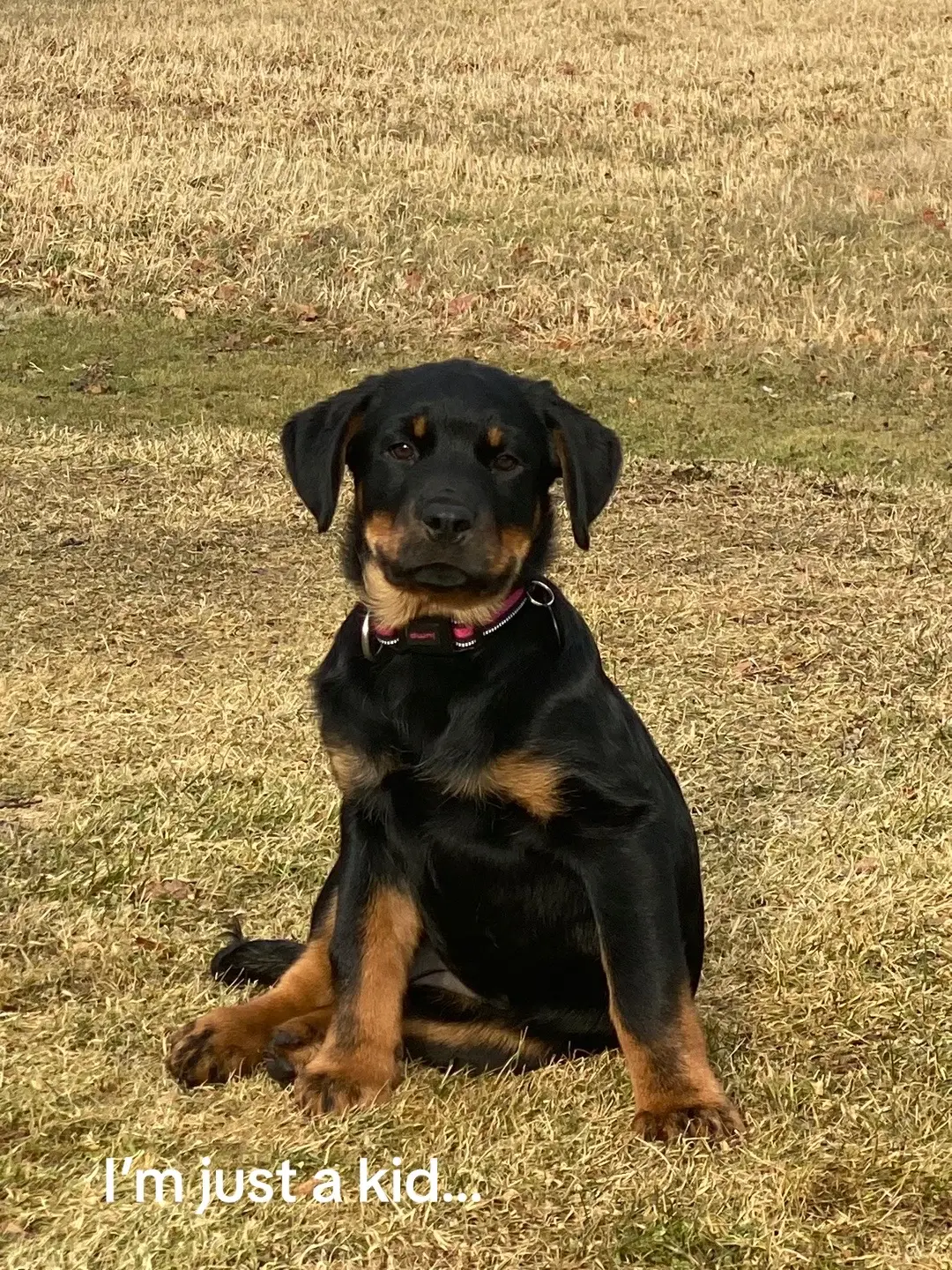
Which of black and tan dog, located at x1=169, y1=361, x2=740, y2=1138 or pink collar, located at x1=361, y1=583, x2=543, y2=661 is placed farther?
pink collar, located at x1=361, y1=583, x2=543, y2=661

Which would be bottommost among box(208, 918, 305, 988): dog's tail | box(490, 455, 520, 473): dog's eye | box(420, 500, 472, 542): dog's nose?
box(208, 918, 305, 988): dog's tail

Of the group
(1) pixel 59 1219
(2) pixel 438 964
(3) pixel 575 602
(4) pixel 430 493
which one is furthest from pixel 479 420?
(3) pixel 575 602

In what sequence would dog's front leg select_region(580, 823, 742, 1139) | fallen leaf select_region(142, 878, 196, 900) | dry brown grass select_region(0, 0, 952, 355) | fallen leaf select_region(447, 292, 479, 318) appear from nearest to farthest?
1. dog's front leg select_region(580, 823, 742, 1139)
2. fallen leaf select_region(142, 878, 196, 900)
3. fallen leaf select_region(447, 292, 479, 318)
4. dry brown grass select_region(0, 0, 952, 355)

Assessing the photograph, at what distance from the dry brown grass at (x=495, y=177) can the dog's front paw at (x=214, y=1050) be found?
8975 mm

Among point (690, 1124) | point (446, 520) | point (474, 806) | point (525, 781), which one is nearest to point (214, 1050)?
point (474, 806)

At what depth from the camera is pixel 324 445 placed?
3492mm

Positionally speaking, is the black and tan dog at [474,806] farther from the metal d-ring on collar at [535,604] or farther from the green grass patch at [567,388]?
the green grass patch at [567,388]

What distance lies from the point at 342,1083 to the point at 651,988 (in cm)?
67

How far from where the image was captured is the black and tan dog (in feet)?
10.3

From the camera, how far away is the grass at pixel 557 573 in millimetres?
3098

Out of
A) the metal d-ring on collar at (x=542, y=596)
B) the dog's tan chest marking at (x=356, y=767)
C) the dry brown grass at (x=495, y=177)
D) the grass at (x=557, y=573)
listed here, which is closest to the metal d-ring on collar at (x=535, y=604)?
the metal d-ring on collar at (x=542, y=596)

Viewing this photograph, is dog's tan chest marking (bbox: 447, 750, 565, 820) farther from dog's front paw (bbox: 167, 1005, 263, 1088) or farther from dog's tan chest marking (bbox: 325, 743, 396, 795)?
dog's front paw (bbox: 167, 1005, 263, 1088)

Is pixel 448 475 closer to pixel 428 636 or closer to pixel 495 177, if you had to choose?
pixel 428 636

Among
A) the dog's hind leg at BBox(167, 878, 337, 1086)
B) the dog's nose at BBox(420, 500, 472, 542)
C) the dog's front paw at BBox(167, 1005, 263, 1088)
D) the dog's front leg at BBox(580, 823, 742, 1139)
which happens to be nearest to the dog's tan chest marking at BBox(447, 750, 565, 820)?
the dog's front leg at BBox(580, 823, 742, 1139)
